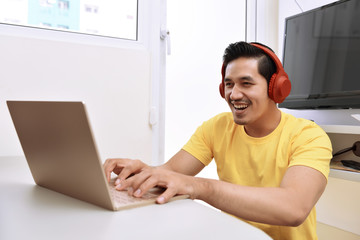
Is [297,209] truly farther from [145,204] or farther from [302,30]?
[302,30]

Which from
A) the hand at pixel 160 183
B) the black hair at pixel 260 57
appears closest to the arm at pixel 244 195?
the hand at pixel 160 183

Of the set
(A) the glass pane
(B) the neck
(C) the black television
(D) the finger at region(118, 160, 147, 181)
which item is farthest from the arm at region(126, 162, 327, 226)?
(A) the glass pane

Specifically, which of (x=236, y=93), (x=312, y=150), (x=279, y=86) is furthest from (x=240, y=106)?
(x=312, y=150)

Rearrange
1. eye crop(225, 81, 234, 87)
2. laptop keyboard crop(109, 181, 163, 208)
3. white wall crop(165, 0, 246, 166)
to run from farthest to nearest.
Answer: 1. white wall crop(165, 0, 246, 166)
2. eye crop(225, 81, 234, 87)
3. laptop keyboard crop(109, 181, 163, 208)

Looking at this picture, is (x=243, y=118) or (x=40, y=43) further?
(x=40, y=43)

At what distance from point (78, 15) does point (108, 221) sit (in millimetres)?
1560

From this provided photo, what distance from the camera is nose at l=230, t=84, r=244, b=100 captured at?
1.21 m

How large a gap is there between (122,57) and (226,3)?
3.58ft

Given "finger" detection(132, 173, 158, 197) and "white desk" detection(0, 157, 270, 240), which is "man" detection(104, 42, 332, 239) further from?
"white desk" detection(0, 157, 270, 240)

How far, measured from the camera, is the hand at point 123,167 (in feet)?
2.69

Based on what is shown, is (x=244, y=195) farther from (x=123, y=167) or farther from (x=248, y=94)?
(x=248, y=94)

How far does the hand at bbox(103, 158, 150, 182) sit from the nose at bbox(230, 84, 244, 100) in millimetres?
513

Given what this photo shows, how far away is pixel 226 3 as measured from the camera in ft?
7.86

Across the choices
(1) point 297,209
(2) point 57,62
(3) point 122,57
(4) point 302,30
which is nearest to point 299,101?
(4) point 302,30
